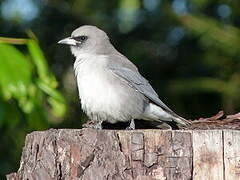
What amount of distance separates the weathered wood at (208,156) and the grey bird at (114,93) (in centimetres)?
161

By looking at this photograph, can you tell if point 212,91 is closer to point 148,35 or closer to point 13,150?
point 148,35

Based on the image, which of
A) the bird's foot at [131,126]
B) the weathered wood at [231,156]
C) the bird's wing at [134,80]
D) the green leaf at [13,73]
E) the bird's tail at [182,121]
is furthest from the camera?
the bird's wing at [134,80]

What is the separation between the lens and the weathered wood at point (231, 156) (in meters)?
5.22

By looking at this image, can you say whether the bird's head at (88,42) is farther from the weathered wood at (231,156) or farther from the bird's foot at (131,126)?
the weathered wood at (231,156)

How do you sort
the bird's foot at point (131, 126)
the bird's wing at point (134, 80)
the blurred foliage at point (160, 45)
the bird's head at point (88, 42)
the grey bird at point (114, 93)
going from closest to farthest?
the bird's foot at point (131, 126) → the grey bird at point (114, 93) → the bird's wing at point (134, 80) → the bird's head at point (88, 42) → the blurred foliage at point (160, 45)

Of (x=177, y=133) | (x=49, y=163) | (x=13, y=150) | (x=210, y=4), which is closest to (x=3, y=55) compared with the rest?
(x=49, y=163)

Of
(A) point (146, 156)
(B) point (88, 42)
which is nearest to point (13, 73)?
(A) point (146, 156)

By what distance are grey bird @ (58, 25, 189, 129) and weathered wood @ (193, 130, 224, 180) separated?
5.27 ft

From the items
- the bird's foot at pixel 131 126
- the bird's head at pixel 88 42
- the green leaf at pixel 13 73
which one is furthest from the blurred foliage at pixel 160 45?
the green leaf at pixel 13 73

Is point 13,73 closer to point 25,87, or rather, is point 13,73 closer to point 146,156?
point 25,87

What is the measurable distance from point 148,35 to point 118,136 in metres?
6.06

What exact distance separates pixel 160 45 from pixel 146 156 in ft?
20.3

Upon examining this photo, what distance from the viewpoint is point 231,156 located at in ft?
17.2

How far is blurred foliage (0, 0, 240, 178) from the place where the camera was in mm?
9977
